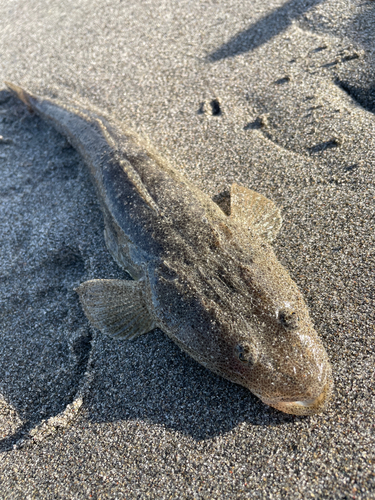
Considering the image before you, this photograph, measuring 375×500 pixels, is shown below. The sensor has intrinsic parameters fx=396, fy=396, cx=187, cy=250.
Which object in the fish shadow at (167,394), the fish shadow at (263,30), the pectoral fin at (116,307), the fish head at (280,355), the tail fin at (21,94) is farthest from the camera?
the tail fin at (21,94)

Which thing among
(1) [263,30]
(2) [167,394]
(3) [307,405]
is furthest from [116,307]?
(1) [263,30]

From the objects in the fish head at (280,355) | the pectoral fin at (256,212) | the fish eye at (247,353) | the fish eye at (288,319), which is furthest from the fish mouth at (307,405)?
the pectoral fin at (256,212)

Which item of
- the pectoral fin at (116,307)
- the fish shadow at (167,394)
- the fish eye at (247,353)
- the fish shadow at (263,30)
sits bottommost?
the fish shadow at (167,394)

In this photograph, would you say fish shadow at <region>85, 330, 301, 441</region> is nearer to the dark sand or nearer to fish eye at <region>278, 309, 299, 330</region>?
the dark sand

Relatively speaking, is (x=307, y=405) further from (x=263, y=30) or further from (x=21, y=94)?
(x=21, y=94)

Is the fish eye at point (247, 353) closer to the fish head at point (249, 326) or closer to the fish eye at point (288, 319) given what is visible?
the fish head at point (249, 326)

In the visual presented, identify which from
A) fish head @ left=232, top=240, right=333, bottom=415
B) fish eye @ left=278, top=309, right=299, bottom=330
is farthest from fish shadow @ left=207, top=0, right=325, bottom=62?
fish eye @ left=278, top=309, right=299, bottom=330

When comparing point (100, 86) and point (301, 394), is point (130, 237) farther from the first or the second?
point (100, 86)
